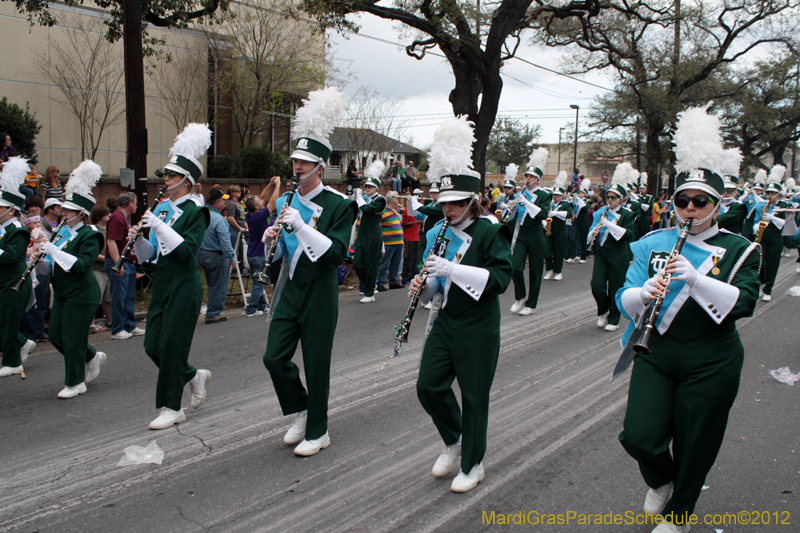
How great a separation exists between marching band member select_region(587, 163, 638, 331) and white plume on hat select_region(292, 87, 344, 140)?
505cm

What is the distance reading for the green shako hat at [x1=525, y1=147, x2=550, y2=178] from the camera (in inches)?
439

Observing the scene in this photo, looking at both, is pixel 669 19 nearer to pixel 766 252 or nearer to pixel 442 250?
pixel 766 252

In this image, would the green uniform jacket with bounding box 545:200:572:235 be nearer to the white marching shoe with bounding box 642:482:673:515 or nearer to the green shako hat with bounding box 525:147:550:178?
the green shako hat with bounding box 525:147:550:178

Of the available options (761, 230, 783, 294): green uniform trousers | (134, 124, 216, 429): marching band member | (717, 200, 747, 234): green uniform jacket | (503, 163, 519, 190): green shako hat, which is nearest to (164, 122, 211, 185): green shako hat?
(134, 124, 216, 429): marching band member

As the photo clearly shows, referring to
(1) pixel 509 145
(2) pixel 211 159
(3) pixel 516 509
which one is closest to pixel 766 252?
(3) pixel 516 509

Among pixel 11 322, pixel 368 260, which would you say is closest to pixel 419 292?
pixel 11 322

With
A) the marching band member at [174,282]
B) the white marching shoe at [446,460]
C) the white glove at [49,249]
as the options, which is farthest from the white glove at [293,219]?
the white glove at [49,249]

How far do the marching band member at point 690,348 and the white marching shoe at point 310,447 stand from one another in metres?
2.22

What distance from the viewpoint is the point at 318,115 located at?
4.82 m

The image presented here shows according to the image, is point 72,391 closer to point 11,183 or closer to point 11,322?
point 11,322

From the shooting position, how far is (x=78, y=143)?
20.4 m

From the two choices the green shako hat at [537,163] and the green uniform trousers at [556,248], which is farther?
the green uniform trousers at [556,248]

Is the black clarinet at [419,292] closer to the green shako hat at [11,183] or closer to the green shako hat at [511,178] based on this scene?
the green shako hat at [11,183]

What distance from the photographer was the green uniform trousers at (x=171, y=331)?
5090 mm
